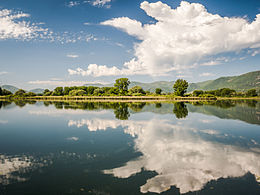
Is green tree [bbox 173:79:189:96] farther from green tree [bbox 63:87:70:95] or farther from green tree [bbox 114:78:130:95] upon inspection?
green tree [bbox 63:87:70:95]

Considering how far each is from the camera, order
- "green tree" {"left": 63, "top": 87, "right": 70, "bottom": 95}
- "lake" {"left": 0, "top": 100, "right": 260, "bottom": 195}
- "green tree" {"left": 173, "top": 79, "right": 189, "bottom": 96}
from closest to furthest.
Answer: "lake" {"left": 0, "top": 100, "right": 260, "bottom": 195}
"green tree" {"left": 173, "top": 79, "right": 189, "bottom": 96}
"green tree" {"left": 63, "top": 87, "right": 70, "bottom": 95}

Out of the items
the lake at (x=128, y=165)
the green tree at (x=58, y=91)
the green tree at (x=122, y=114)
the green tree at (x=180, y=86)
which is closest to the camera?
the lake at (x=128, y=165)

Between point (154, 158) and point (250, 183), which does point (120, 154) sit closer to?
point (154, 158)

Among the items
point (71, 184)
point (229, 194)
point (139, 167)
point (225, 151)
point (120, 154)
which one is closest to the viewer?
point (229, 194)

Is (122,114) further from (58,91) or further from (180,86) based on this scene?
(58,91)

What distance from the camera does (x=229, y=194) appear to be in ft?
26.0

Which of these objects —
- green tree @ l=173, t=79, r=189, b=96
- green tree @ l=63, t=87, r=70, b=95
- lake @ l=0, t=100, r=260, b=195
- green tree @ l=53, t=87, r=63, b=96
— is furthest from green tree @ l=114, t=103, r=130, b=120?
green tree @ l=53, t=87, r=63, b=96

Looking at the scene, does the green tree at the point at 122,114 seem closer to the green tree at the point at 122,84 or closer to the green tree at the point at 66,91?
the green tree at the point at 122,84

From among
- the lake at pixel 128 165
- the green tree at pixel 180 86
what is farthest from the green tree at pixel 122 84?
the lake at pixel 128 165

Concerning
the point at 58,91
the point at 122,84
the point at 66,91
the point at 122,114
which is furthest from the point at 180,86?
the point at 58,91

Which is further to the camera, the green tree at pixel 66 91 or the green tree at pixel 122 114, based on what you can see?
the green tree at pixel 66 91

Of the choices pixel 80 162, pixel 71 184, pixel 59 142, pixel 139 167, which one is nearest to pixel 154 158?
pixel 139 167

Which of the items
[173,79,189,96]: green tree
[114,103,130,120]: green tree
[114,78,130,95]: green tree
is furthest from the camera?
[114,78,130,95]: green tree

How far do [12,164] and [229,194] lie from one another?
12.4m
